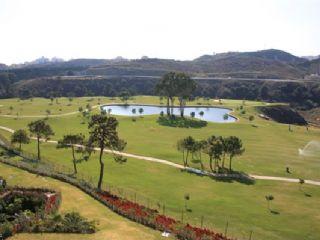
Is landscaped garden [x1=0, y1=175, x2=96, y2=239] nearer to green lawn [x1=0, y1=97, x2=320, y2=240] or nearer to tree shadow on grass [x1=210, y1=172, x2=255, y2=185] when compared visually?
green lawn [x1=0, y1=97, x2=320, y2=240]

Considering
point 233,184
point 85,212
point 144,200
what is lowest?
point 233,184

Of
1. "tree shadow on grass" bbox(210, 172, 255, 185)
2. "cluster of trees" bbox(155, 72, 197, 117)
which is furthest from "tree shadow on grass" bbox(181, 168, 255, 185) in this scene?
"cluster of trees" bbox(155, 72, 197, 117)

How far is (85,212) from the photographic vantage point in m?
60.7

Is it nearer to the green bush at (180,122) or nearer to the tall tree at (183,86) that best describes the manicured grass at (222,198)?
the green bush at (180,122)

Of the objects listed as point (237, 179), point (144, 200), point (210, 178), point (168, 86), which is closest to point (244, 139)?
point (237, 179)

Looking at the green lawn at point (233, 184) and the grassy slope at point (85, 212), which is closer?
the grassy slope at point (85, 212)

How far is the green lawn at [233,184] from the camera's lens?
2800 inches

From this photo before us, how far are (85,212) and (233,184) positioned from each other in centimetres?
4391

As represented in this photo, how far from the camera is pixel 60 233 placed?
52.3m

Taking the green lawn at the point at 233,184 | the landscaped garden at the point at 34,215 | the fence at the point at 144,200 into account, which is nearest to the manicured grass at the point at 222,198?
the green lawn at the point at 233,184

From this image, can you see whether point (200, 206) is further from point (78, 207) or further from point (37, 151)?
point (37, 151)

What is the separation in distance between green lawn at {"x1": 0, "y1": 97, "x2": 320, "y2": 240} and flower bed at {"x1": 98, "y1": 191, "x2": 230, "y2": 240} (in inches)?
347

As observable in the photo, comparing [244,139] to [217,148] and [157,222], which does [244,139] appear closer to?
[217,148]

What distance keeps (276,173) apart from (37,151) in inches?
2567
